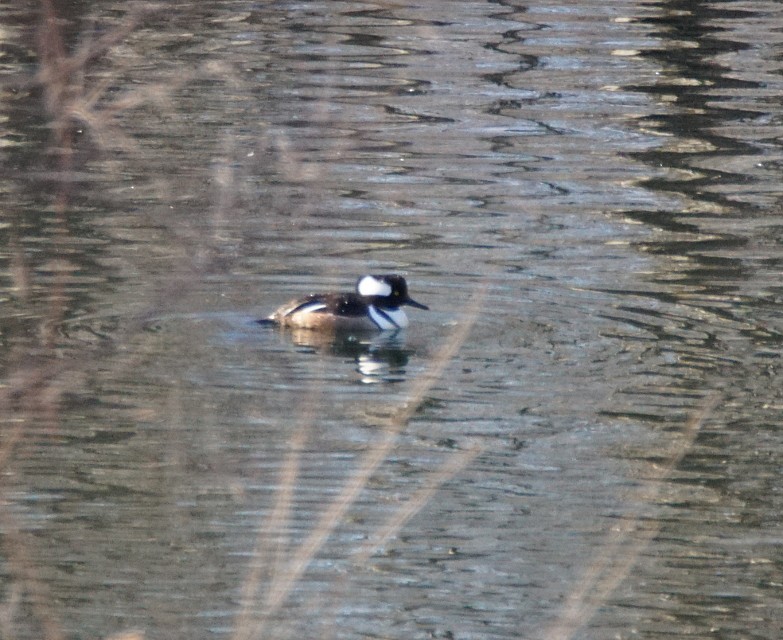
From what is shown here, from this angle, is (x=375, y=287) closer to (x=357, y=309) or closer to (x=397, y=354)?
(x=357, y=309)

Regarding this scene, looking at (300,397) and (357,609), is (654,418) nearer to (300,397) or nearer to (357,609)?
(300,397)

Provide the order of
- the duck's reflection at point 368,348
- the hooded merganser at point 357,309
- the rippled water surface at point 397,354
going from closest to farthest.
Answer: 1. the rippled water surface at point 397,354
2. the duck's reflection at point 368,348
3. the hooded merganser at point 357,309

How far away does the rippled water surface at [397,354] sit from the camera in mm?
6922

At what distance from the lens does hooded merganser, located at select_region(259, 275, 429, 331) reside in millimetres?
11352

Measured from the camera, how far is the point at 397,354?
11.2m

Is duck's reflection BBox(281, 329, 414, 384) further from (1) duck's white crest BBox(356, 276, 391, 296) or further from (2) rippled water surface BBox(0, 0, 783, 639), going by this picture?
(1) duck's white crest BBox(356, 276, 391, 296)

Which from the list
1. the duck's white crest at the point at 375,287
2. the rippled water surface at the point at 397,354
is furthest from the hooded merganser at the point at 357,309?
the rippled water surface at the point at 397,354

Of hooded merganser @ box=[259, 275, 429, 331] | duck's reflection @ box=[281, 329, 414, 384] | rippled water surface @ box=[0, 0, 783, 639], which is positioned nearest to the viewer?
rippled water surface @ box=[0, 0, 783, 639]

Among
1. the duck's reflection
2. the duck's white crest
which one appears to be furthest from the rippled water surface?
the duck's white crest

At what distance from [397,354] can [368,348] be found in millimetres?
324

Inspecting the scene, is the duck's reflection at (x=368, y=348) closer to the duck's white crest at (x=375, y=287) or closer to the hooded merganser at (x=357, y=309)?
the hooded merganser at (x=357, y=309)

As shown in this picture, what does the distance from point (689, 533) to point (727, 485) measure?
72 centimetres

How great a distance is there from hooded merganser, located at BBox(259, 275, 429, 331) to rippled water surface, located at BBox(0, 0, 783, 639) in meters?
0.12

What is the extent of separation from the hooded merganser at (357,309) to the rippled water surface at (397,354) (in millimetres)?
124
